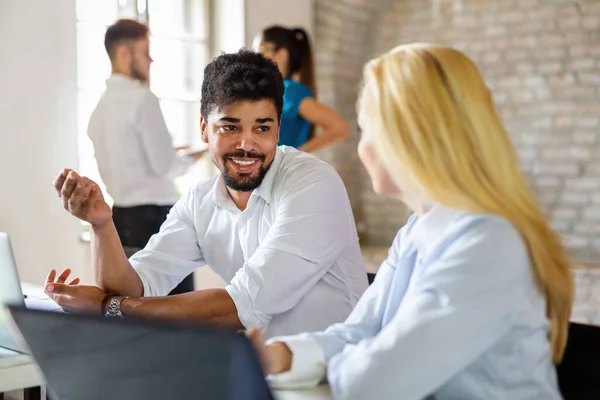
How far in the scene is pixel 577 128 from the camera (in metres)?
5.10

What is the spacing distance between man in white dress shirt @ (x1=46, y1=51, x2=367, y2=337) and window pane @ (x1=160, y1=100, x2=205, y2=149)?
275 centimetres

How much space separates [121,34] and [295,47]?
28.8 inches

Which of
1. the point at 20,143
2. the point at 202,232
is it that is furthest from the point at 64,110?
the point at 202,232

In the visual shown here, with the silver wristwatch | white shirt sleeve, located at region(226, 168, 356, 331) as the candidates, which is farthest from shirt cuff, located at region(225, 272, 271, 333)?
the silver wristwatch

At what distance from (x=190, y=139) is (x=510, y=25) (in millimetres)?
2165

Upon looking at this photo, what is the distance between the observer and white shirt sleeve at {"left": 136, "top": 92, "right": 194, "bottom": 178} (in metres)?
3.44

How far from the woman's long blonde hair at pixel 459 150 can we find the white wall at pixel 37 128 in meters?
2.88

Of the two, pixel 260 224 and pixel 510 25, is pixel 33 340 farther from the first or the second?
pixel 510 25

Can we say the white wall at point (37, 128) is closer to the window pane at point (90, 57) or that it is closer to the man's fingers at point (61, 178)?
the window pane at point (90, 57)

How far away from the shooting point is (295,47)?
11.8 ft

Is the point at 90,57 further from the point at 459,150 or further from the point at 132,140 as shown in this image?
the point at 459,150

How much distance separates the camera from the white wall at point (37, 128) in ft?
12.0

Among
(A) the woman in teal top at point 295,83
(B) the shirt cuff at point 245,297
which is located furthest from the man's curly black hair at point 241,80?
(A) the woman in teal top at point 295,83

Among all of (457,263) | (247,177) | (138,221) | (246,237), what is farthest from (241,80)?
(138,221)
